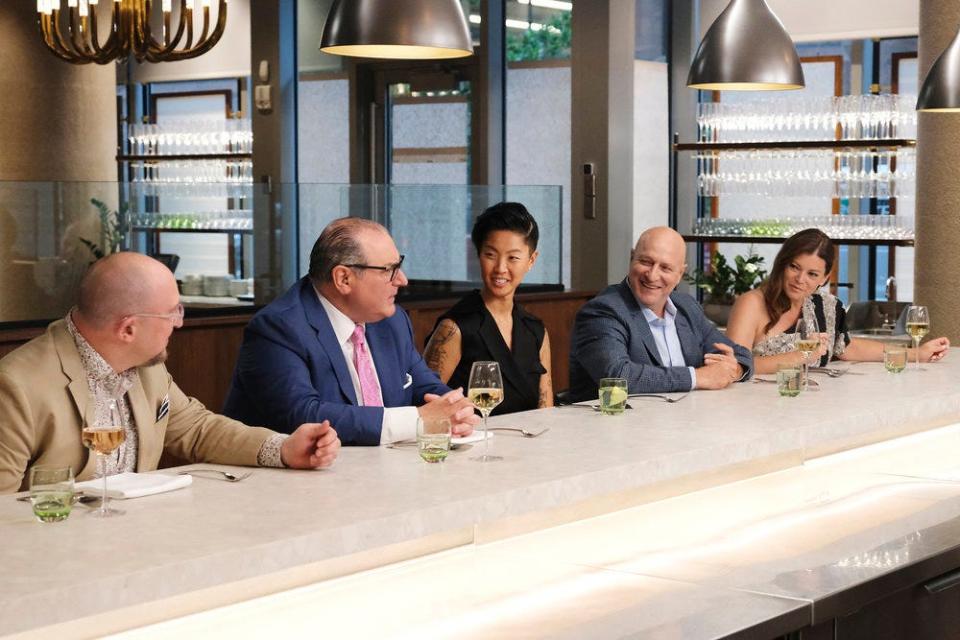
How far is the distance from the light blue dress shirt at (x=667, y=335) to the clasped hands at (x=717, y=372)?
0.29m

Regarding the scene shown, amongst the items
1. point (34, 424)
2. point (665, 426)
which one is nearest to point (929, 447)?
point (665, 426)

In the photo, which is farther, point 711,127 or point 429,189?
point 711,127

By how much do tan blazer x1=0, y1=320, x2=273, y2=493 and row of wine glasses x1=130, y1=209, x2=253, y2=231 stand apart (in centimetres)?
387

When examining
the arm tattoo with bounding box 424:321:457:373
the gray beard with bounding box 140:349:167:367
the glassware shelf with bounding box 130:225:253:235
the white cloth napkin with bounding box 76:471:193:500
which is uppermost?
the glassware shelf with bounding box 130:225:253:235

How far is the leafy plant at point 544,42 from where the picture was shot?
10086 mm

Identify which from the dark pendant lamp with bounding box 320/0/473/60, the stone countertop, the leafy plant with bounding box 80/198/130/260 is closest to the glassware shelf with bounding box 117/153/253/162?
the leafy plant with bounding box 80/198/130/260

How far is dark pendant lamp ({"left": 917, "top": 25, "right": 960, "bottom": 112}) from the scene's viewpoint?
5250 millimetres

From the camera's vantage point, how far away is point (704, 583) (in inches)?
108

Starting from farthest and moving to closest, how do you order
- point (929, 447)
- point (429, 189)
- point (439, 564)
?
1. point (429, 189)
2. point (929, 447)
3. point (439, 564)

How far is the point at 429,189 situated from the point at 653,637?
240 inches

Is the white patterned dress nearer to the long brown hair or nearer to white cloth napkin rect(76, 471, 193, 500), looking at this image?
the long brown hair

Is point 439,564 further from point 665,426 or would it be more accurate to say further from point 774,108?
point 774,108

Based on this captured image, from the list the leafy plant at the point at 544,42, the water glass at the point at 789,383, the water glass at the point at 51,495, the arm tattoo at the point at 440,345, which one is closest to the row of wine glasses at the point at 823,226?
the leafy plant at the point at 544,42

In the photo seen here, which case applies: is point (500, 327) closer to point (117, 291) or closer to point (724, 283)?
point (117, 291)
